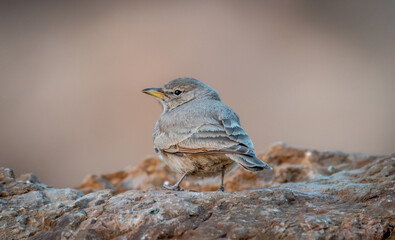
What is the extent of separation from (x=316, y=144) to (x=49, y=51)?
243 inches

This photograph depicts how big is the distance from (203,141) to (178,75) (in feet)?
18.0

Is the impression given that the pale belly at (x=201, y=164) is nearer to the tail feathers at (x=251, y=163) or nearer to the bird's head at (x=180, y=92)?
the tail feathers at (x=251, y=163)

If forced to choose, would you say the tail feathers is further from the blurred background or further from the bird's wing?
the blurred background

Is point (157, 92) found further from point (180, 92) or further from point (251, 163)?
point (251, 163)

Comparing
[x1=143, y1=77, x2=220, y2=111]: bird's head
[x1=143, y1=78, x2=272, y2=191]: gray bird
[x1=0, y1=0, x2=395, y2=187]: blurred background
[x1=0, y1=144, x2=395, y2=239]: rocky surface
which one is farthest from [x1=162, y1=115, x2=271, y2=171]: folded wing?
[x1=0, y1=0, x2=395, y2=187]: blurred background

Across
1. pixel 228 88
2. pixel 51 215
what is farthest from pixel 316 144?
pixel 51 215

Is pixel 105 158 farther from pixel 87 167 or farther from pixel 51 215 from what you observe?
pixel 51 215

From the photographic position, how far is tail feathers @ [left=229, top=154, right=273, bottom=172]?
4.00m

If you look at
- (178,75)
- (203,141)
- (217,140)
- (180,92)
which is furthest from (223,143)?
(178,75)

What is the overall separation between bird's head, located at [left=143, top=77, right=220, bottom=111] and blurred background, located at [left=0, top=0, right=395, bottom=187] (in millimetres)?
3259

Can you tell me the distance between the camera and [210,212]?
3.53m

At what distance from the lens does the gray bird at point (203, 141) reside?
436cm

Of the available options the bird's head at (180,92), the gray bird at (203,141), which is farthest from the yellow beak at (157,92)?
the gray bird at (203,141)

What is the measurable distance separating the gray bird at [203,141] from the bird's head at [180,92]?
0.22 m
